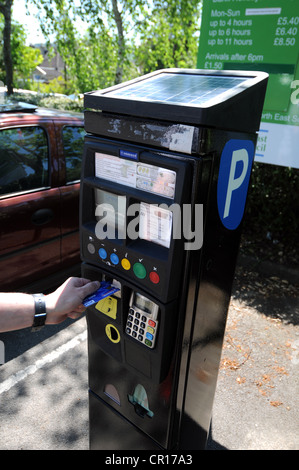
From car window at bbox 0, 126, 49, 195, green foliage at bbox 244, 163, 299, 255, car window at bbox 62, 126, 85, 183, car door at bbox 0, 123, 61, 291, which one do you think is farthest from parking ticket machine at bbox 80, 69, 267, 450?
green foliage at bbox 244, 163, 299, 255

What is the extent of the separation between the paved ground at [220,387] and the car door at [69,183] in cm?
71

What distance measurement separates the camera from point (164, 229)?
1352 mm

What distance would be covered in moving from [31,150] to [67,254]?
1.00 m

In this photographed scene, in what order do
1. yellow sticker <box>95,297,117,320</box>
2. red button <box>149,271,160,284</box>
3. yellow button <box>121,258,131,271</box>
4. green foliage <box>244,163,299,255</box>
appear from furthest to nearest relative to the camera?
1. green foliage <box>244,163,299,255</box>
2. yellow sticker <box>95,297,117,320</box>
3. yellow button <box>121,258,131,271</box>
4. red button <box>149,271,160,284</box>

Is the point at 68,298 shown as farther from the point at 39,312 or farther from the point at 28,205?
the point at 28,205

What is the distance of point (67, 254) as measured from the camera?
346 cm

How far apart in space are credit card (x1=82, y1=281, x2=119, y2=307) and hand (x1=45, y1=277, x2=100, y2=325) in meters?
0.04

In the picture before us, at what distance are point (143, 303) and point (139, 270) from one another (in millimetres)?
168

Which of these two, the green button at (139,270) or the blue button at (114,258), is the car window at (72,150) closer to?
the blue button at (114,258)

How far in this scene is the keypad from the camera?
1448 mm

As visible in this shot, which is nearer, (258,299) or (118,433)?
(118,433)

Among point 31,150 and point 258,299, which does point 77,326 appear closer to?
A: point 31,150

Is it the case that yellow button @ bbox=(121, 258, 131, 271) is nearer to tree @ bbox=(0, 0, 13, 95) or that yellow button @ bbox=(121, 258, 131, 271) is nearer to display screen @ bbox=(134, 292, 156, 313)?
display screen @ bbox=(134, 292, 156, 313)
